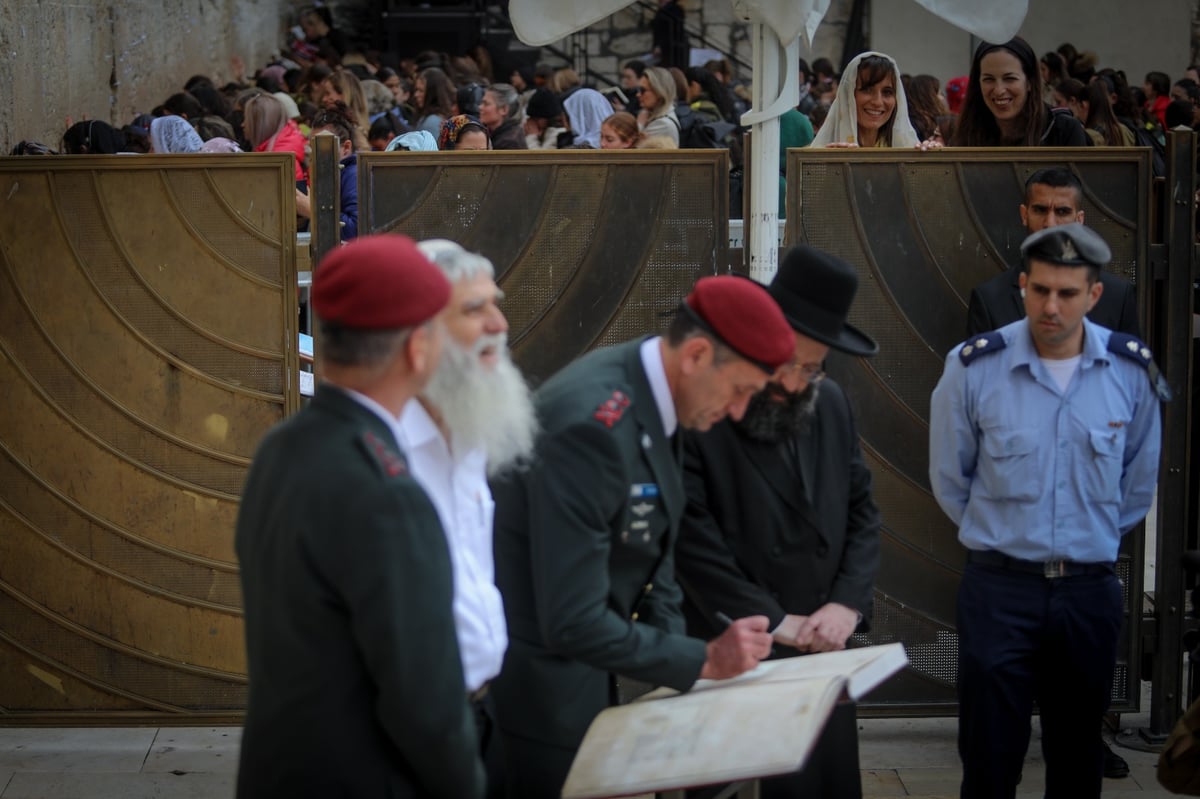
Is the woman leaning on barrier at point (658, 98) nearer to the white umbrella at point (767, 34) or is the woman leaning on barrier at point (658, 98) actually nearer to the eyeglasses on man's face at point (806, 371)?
the white umbrella at point (767, 34)

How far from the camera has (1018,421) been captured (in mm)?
3969

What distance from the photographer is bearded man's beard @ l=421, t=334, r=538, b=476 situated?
8.55 feet

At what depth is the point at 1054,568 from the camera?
3.94m

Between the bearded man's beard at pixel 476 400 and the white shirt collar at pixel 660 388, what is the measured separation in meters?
0.42

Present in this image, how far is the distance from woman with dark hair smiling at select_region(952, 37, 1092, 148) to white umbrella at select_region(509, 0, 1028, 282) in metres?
1.03

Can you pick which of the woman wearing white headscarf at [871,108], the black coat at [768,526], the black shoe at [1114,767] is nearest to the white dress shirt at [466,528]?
the black coat at [768,526]

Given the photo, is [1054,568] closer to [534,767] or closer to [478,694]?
[534,767]

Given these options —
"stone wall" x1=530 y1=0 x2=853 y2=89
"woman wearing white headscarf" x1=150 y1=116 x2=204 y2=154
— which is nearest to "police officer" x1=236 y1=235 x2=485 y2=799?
"woman wearing white headscarf" x1=150 y1=116 x2=204 y2=154

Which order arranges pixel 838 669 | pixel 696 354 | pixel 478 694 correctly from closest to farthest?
pixel 478 694, pixel 838 669, pixel 696 354

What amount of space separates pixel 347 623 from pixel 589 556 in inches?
27.2

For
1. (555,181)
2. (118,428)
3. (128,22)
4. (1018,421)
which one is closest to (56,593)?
(118,428)

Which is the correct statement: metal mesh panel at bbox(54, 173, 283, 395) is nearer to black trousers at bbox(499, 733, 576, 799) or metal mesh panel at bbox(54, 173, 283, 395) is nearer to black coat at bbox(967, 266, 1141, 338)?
black trousers at bbox(499, 733, 576, 799)

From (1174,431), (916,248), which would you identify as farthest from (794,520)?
(1174,431)

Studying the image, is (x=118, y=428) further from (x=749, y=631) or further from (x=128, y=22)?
(x=128, y=22)
